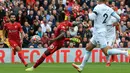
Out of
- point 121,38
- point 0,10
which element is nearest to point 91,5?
point 121,38

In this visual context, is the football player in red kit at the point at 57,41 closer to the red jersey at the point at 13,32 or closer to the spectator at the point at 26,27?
the red jersey at the point at 13,32

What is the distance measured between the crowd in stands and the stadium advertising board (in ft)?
2.46

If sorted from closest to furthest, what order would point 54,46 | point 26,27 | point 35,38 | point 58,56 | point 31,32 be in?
point 54,46 < point 58,56 < point 35,38 < point 31,32 < point 26,27

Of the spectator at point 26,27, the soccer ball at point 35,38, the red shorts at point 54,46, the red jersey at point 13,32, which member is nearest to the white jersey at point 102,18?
the red shorts at point 54,46

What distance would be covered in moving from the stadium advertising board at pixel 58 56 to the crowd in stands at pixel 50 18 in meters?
0.75

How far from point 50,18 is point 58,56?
3.23m

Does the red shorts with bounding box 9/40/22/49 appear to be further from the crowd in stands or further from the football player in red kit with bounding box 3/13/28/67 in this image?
the crowd in stands

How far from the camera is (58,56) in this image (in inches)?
1032

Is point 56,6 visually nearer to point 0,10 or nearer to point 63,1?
point 63,1

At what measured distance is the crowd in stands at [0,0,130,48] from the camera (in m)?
27.4

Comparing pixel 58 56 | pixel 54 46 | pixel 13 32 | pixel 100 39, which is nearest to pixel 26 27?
pixel 58 56

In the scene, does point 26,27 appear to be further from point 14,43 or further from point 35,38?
point 14,43

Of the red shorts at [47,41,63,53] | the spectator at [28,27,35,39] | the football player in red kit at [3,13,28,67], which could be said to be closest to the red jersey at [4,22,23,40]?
the football player in red kit at [3,13,28,67]

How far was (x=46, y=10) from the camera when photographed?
96.6 ft
